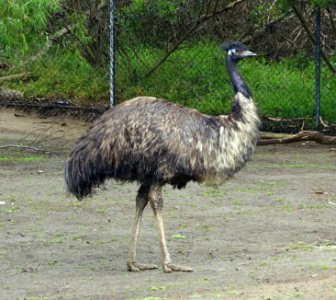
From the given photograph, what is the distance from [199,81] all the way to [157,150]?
811 cm

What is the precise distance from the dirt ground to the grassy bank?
7.10 ft

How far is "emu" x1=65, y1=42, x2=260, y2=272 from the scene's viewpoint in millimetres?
7527

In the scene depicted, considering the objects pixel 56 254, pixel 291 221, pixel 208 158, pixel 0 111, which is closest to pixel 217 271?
pixel 208 158

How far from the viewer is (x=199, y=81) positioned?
51.1 ft

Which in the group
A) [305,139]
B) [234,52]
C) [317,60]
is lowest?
[305,139]

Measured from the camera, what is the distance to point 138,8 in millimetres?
15156

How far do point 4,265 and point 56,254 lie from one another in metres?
0.47

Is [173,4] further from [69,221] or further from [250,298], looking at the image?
[250,298]

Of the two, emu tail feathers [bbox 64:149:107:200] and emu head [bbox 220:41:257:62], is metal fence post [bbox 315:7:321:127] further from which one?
emu tail feathers [bbox 64:149:107:200]

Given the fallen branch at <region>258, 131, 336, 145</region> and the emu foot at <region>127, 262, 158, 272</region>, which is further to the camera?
the fallen branch at <region>258, 131, 336, 145</region>

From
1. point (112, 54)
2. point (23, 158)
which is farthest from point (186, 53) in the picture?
point (23, 158)

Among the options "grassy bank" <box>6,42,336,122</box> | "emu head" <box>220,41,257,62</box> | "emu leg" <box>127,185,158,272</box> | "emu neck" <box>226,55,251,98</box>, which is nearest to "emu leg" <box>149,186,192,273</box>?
"emu leg" <box>127,185,158,272</box>

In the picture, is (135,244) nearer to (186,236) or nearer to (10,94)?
(186,236)

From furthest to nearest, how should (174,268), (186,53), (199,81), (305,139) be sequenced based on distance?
(186,53) < (199,81) < (305,139) < (174,268)
